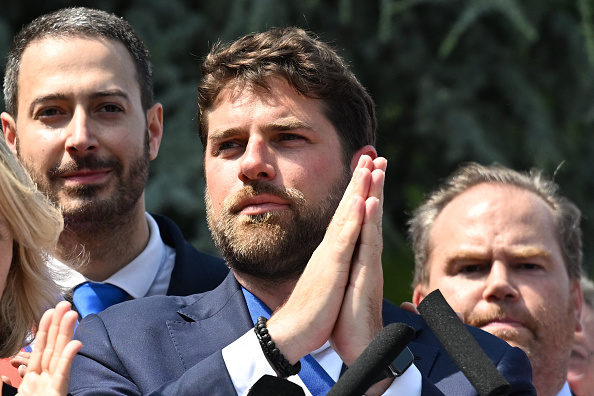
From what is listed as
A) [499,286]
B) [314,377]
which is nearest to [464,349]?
[314,377]

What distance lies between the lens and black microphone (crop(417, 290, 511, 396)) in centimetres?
219

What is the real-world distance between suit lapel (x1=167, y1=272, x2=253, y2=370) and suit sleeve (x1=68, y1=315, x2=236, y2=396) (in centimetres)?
11

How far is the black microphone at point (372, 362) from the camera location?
2059 mm

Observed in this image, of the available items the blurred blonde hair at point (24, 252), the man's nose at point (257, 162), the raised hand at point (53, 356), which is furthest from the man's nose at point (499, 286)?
the raised hand at point (53, 356)

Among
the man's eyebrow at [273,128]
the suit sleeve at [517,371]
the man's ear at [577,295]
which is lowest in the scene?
the man's ear at [577,295]

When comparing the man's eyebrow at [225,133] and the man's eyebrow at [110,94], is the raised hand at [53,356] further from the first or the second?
the man's eyebrow at [110,94]

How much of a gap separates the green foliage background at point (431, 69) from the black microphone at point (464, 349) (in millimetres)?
3233

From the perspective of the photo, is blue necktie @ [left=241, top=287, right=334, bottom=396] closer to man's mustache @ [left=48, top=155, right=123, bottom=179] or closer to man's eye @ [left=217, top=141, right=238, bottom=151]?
man's eye @ [left=217, top=141, right=238, bottom=151]

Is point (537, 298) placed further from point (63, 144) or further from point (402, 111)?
point (402, 111)

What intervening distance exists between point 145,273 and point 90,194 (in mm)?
375

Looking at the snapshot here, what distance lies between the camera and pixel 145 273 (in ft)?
13.0

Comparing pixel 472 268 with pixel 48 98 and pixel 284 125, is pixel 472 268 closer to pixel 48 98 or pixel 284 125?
pixel 284 125

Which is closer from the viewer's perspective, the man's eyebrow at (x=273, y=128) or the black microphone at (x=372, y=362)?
the black microphone at (x=372, y=362)

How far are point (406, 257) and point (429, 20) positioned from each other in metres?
1.35
